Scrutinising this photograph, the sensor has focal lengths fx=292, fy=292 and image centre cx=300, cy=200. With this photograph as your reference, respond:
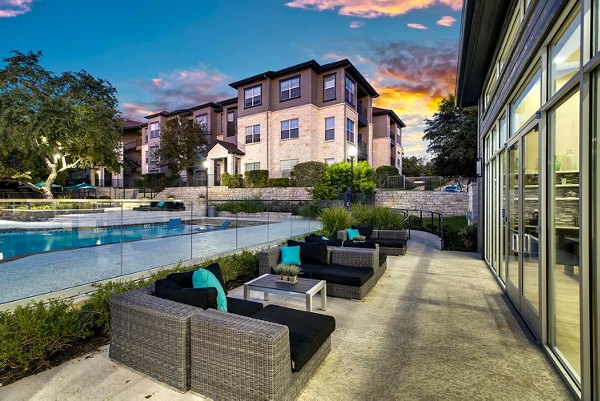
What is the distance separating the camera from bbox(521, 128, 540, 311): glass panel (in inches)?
138

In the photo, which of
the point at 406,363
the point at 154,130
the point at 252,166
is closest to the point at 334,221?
the point at 406,363

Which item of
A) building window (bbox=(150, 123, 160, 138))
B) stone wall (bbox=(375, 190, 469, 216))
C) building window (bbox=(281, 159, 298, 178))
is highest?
building window (bbox=(150, 123, 160, 138))

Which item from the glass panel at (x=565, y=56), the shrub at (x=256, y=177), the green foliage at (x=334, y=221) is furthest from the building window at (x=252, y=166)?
the glass panel at (x=565, y=56)

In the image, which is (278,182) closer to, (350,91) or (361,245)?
(350,91)

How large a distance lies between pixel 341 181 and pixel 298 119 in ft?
25.1

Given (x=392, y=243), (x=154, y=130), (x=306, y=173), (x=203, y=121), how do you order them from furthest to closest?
(x=154, y=130), (x=203, y=121), (x=306, y=173), (x=392, y=243)

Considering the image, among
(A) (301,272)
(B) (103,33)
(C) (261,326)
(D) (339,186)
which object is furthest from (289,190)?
(C) (261,326)

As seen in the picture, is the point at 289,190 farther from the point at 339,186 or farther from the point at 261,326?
the point at 261,326

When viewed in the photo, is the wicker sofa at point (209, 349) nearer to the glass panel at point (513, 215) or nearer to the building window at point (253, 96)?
the glass panel at point (513, 215)

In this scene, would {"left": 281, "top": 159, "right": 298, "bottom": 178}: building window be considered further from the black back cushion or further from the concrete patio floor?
the concrete patio floor

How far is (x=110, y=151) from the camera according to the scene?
68.4 feet

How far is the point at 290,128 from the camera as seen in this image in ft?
72.2

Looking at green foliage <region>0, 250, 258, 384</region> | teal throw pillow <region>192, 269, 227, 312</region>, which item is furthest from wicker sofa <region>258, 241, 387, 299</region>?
green foliage <region>0, 250, 258, 384</region>

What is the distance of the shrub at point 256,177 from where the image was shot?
21.2 meters
